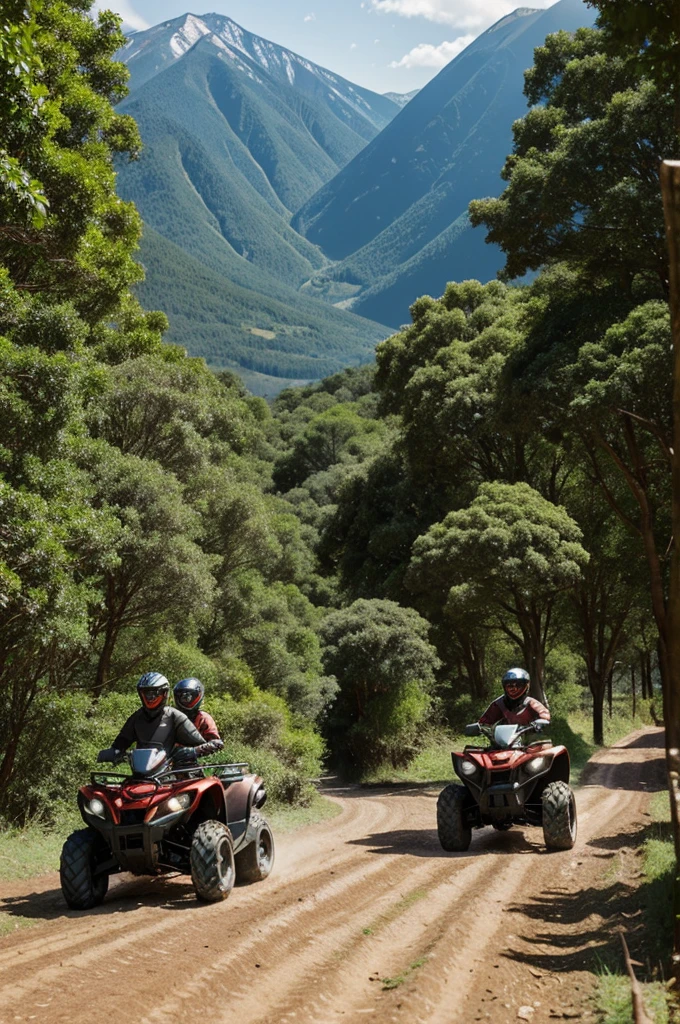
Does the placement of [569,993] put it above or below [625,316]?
below

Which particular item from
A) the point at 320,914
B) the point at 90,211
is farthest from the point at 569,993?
the point at 90,211

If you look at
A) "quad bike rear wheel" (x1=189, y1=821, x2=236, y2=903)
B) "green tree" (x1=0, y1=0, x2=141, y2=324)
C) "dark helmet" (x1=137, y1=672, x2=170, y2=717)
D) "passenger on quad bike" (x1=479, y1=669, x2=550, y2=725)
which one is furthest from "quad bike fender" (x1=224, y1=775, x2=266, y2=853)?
"green tree" (x1=0, y1=0, x2=141, y2=324)

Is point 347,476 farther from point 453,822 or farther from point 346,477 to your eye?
point 453,822

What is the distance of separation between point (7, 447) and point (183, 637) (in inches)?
525

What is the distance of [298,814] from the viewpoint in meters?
17.0

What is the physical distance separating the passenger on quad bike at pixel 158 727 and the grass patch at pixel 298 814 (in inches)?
251

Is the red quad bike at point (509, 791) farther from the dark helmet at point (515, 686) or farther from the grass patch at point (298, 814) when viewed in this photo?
the grass patch at point (298, 814)

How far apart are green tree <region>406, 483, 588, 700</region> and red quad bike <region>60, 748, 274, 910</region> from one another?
15.3 metres

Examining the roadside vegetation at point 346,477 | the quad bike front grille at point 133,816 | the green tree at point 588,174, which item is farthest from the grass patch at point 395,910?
the green tree at point 588,174

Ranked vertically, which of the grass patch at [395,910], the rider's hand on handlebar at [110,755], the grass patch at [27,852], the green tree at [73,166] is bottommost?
the grass patch at [27,852]

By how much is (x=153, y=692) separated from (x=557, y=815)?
4.80 meters

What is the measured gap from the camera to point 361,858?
1047 cm

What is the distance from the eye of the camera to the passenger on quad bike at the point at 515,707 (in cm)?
1136

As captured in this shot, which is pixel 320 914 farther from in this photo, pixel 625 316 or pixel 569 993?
pixel 625 316
